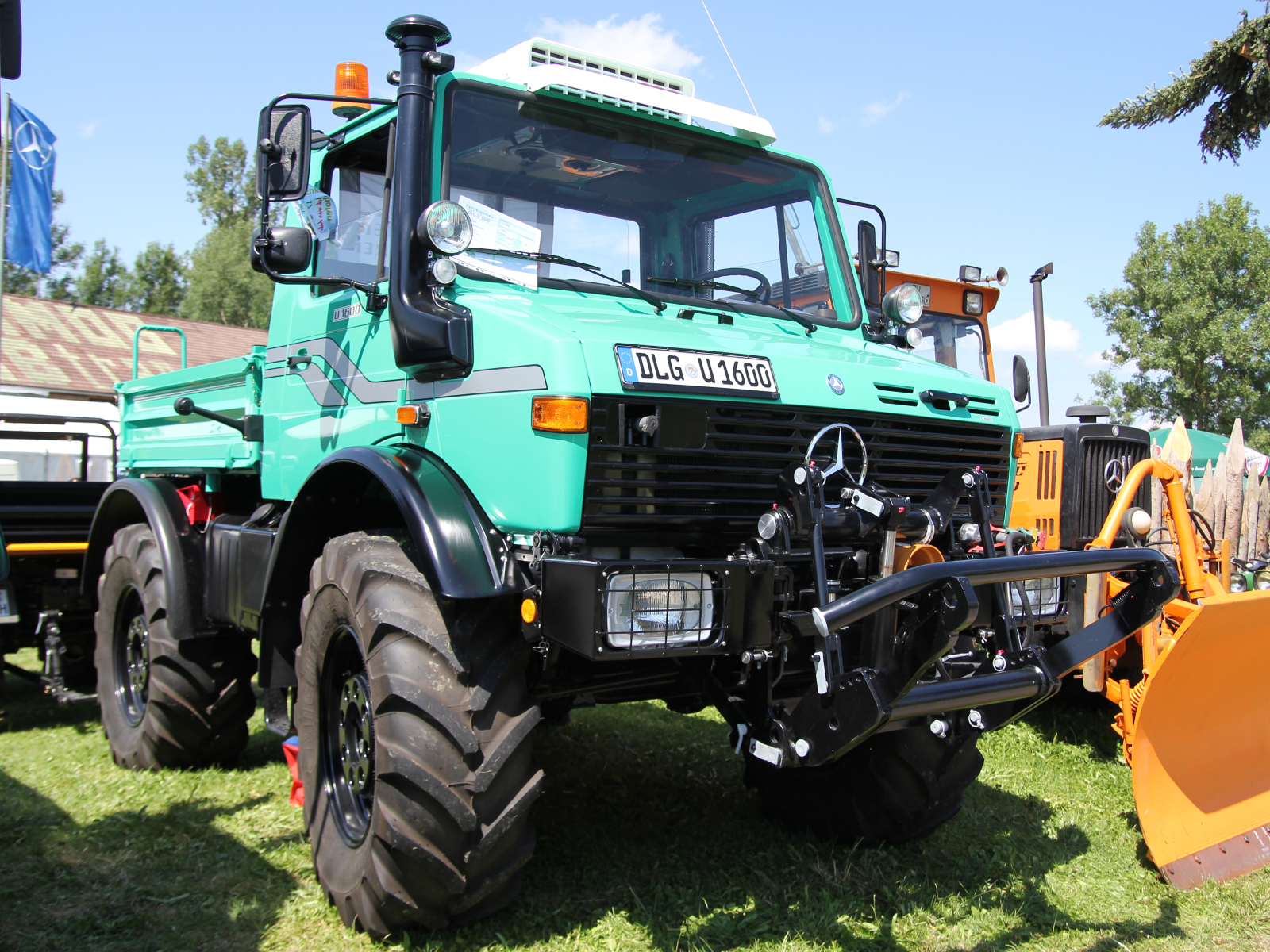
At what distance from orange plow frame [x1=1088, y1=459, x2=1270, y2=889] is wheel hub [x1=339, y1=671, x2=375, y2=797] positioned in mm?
3131

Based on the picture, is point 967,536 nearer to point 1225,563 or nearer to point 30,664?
point 1225,563

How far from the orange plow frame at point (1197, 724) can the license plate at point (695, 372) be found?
2.29 m

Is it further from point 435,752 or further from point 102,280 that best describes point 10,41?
point 102,280

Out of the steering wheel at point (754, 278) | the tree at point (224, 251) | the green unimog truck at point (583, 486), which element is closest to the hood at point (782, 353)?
the green unimog truck at point (583, 486)

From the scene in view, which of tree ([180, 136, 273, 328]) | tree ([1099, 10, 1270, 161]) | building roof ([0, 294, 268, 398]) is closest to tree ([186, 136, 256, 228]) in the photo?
tree ([180, 136, 273, 328])

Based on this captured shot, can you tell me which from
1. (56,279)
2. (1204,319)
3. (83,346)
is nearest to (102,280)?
(56,279)

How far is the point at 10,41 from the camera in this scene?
3.38m

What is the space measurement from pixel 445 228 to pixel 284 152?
2.50 feet

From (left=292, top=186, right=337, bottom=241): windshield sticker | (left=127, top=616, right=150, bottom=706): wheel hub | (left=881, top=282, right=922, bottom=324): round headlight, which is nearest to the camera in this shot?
(left=292, top=186, right=337, bottom=241): windshield sticker

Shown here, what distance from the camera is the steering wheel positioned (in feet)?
13.6

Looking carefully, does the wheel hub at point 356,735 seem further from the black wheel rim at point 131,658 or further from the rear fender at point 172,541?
the black wheel rim at point 131,658

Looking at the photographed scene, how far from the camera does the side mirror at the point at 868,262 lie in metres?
4.51

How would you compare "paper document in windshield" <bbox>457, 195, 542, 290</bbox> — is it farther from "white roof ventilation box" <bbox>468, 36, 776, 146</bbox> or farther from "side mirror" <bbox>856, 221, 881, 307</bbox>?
"side mirror" <bbox>856, 221, 881, 307</bbox>

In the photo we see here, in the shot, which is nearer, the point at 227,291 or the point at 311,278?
the point at 311,278
